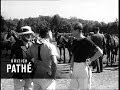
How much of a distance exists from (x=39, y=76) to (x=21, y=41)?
88 cm

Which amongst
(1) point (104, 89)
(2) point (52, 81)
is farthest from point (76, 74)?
(1) point (104, 89)

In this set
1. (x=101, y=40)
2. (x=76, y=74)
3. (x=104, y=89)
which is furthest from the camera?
(x=101, y=40)

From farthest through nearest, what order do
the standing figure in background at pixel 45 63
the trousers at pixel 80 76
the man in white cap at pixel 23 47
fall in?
1. the man in white cap at pixel 23 47
2. the trousers at pixel 80 76
3. the standing figure in background at pixel 45 63

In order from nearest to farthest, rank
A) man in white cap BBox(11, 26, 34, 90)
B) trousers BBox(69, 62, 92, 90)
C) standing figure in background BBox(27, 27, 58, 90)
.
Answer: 1. standing figure in background BBox(27, 27, 58, 90)
2. trousers BBox(69, 62, 92, 90)
3. man in white cap BBox(11, 26, 34, 90)

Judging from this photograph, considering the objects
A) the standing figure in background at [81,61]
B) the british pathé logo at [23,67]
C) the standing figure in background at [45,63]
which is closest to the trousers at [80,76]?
the standing figure in background at [81,61]

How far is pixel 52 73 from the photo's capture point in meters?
3.87

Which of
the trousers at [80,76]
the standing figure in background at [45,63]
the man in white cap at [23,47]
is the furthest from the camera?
the man in white cap at [23,47]

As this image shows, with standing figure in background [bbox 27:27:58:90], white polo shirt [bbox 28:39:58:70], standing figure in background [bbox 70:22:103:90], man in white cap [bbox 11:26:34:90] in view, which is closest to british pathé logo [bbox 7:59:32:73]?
man in white cap [bbox 11:26:34:90]

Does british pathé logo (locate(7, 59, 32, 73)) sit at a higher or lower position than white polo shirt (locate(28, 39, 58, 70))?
lower

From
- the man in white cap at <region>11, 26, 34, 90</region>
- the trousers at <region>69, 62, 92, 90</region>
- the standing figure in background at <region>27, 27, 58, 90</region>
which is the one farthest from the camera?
the man in white cap at <region>11, 26, 34, 90</region>

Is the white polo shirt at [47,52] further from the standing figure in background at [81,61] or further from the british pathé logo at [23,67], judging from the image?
the standing figure in background at [81,61]

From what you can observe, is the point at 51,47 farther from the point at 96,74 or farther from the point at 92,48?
the point at 96,74

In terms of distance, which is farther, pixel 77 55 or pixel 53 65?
pixel 77 55

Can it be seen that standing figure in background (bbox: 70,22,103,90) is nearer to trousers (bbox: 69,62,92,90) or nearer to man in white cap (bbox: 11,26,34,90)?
trousers (bbox: 69,62,92,90)
